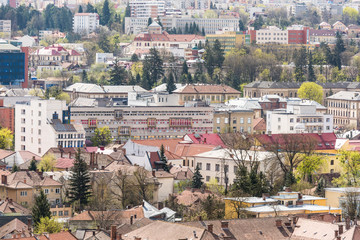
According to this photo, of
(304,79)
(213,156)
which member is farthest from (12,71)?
(213,156)

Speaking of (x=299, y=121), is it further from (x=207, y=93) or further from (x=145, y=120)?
(x=207, y=93)

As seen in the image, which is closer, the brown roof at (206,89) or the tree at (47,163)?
the tree at (47,163)

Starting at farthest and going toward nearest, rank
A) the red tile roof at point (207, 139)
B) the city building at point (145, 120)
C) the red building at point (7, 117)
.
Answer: the red building at point (7, 117) → the city building at point (145, 120) → the red tile roof at point (207, 139)

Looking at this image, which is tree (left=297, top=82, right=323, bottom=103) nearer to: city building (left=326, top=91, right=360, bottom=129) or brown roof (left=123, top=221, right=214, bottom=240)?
city building (left=326, top=91, right=360, bottom=129)

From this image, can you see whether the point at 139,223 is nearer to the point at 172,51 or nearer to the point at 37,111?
the point at 37,111

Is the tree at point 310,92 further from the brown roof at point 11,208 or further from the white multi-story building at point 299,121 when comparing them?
the brown roof at point 11,208

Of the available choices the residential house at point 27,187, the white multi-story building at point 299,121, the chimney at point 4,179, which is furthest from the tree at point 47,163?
the white multi-story building at point 299,121
